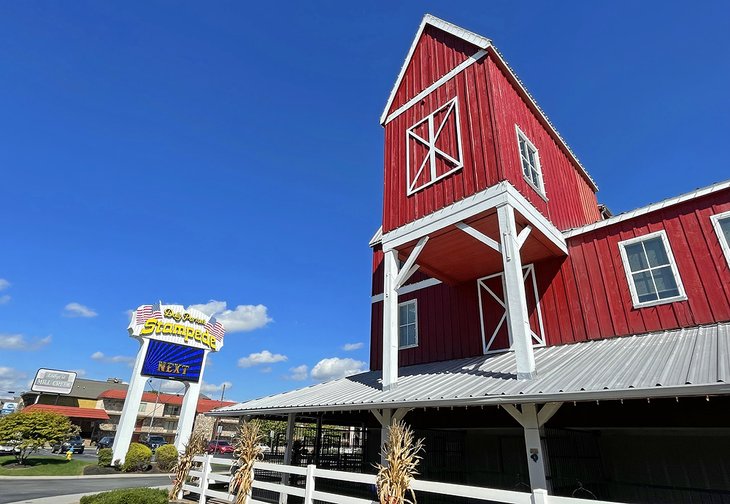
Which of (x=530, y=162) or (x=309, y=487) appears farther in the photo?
(x=530, y=162)

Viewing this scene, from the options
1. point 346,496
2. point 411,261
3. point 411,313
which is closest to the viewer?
point 346,496

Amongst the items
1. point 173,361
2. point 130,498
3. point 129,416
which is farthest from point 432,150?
point 129,416

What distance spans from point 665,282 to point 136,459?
25.9m

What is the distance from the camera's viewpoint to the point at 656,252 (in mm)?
9414

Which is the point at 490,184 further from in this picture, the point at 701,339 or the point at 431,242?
the point at 701,339

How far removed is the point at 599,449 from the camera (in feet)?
31.6

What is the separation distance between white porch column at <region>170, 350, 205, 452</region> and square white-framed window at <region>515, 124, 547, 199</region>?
23.1 meters

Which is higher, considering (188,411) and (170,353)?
(170,353)

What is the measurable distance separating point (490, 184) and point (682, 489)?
24.1 feet

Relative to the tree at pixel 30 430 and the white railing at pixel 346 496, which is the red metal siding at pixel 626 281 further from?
the tree at pixel 30 430

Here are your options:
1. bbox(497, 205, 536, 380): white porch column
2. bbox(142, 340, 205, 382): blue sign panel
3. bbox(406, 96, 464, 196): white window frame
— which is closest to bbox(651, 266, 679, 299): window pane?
bbox(497, 205, 536, 380): white porch column

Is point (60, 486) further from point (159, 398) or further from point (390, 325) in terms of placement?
point (159, 398)

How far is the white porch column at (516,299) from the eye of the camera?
7.21 metres

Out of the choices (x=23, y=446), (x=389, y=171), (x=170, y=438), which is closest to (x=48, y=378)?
(x=170, y=438)
